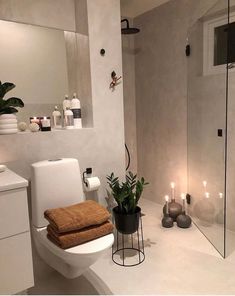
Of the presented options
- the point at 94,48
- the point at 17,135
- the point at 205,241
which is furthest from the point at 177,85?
the point at 17,135

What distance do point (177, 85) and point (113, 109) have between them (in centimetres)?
99

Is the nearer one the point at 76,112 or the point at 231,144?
the point at 76,112

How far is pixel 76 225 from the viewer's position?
1456mm

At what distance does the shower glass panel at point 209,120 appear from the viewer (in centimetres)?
221

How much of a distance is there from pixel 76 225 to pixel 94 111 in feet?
3.03

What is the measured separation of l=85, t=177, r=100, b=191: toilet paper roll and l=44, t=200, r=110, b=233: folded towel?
28 cm

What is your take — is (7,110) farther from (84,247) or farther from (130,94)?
(130,94)

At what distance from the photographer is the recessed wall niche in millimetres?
1951

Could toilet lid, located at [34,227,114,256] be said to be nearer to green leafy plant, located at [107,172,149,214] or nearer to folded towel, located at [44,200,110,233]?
folded towel, located at [44,200,110,233]

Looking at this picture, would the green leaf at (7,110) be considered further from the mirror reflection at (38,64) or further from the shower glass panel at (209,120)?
the shower glass panel at (209,120)

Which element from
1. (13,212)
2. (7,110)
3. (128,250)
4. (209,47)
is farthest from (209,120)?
(13,212)

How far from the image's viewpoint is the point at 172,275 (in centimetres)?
184

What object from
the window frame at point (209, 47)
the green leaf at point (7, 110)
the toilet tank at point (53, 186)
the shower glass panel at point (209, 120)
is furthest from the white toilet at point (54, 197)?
the window frame at point (209, 47)

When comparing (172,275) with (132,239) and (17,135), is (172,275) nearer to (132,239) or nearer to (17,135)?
(132,239)
